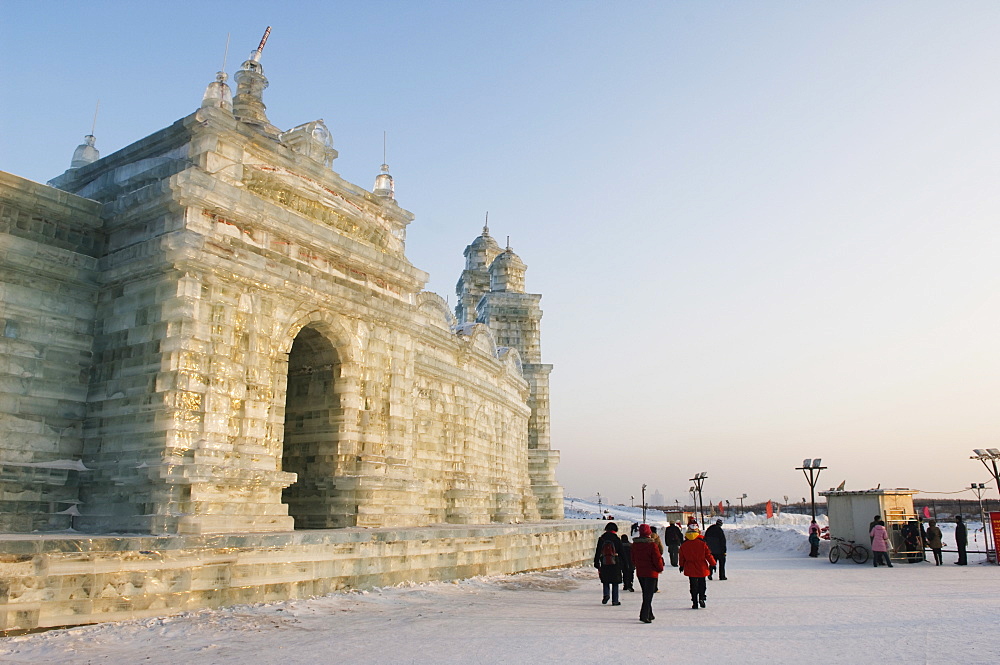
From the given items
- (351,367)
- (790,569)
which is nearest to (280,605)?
(351,367)

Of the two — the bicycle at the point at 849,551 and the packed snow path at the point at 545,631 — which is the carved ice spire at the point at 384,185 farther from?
the bicycle at the point at 849,551

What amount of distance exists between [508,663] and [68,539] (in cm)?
567

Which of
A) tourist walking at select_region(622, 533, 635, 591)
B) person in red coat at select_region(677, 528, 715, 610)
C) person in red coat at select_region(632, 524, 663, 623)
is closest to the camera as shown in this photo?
person in red coat at select_region(632, 524, 663, 623)

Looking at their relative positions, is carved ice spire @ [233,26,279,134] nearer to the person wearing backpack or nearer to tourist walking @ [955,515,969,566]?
the person wearing backpack

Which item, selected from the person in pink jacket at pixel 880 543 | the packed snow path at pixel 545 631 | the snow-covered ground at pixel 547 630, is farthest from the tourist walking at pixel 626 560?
the person in pink jacket at pixel 880 543

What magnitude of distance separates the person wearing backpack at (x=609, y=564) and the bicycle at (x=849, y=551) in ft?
43.8

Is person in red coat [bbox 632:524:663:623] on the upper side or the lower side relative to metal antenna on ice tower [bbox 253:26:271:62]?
lower

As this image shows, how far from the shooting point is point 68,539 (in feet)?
29.4

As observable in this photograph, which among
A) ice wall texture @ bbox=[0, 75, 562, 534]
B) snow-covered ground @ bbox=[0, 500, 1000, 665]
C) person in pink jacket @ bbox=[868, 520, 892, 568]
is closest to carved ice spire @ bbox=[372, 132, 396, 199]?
ice wall texture @ bbox=[0, 75, 562, 534]

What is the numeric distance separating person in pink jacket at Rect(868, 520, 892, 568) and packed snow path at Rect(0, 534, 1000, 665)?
22.1ft

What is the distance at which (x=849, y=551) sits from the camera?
909 inches

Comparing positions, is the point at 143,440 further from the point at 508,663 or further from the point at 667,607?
the point at 667,607

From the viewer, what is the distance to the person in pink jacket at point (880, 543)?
20.9 meters

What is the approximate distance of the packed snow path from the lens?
7.86 meters
